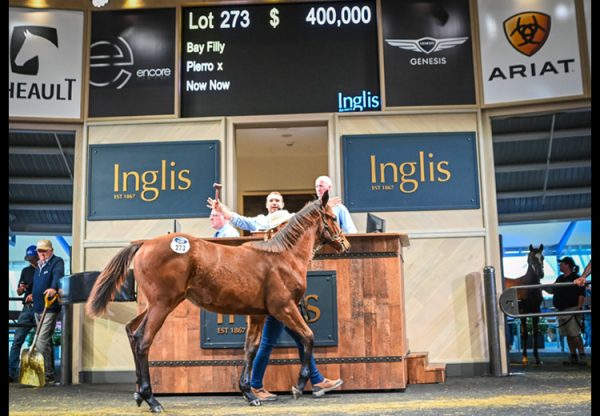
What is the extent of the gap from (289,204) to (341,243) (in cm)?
667

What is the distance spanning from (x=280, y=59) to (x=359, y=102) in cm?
106

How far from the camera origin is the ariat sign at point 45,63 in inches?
307

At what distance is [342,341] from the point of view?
543 centimetres

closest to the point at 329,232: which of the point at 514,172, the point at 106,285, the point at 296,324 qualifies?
the point at 296,324

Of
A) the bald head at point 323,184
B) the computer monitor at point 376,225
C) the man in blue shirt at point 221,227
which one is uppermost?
the bald head at point 323,184

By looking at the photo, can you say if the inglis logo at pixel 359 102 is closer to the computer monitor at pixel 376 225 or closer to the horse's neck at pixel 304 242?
the computer monitor at pixel 376 225

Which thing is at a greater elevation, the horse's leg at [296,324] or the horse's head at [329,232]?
the horse's head at [329,232]

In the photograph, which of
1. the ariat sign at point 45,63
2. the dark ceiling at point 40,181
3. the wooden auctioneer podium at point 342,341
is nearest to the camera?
the wooden auctioneer podium at point 342,341

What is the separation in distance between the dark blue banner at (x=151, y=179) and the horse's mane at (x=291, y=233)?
2.77 meters

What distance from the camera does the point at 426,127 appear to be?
7738mm

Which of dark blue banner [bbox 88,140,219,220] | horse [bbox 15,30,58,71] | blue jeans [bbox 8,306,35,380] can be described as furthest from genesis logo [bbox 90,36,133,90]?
blue jeans [bbox 8,306,35,380]

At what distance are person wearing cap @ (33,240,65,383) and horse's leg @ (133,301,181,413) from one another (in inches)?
131

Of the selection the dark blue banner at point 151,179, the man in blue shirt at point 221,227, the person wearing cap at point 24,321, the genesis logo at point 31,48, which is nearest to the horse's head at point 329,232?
the man in blue shirt at point 221,227

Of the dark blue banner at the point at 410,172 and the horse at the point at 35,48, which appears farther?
the horse at the point at 35,48
